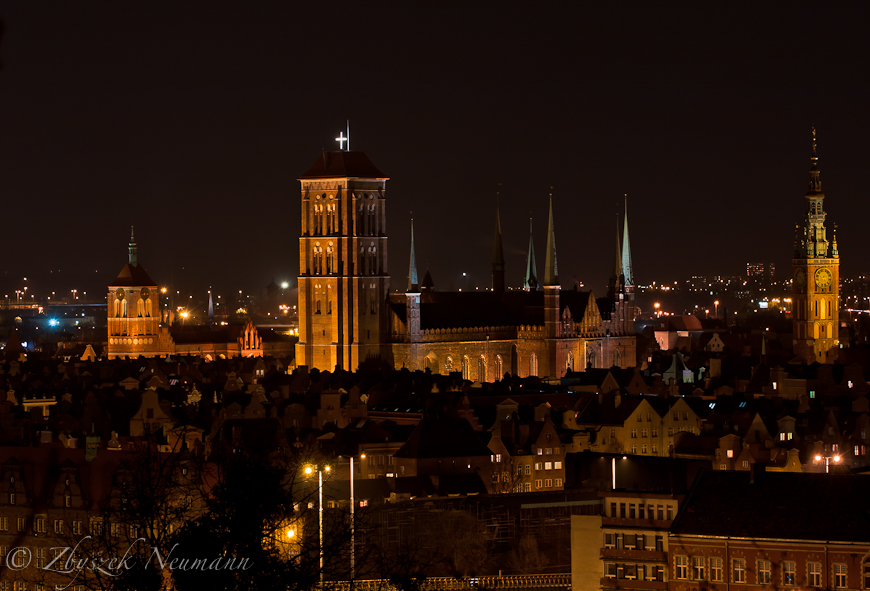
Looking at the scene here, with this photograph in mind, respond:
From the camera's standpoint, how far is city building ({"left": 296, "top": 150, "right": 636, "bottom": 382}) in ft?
433

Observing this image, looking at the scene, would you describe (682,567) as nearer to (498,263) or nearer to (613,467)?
(613,467)

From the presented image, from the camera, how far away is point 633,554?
54.2 m

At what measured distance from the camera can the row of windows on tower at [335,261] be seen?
13350 centimetres

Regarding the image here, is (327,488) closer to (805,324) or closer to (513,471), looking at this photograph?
(513,471)

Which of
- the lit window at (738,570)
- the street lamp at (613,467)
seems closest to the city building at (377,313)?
the street lamp at (613,467)

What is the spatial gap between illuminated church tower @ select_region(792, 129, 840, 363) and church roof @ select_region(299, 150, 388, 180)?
30.8 meters

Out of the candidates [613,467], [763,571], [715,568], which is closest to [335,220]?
[613,467]

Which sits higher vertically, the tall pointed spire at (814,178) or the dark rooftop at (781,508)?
the tall pointed spire at (814,178)

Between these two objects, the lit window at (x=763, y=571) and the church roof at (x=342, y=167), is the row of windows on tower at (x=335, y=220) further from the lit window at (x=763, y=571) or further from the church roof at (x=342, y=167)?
the lit window at (x=763, y=571)

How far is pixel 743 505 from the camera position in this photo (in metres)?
53.5

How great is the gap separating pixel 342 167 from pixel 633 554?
80485mm

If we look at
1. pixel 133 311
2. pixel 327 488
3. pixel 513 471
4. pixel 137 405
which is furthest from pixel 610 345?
pixel 327 488

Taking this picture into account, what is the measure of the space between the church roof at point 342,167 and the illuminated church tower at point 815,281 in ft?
101

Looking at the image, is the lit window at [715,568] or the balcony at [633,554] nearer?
the lit window at [715,568]
